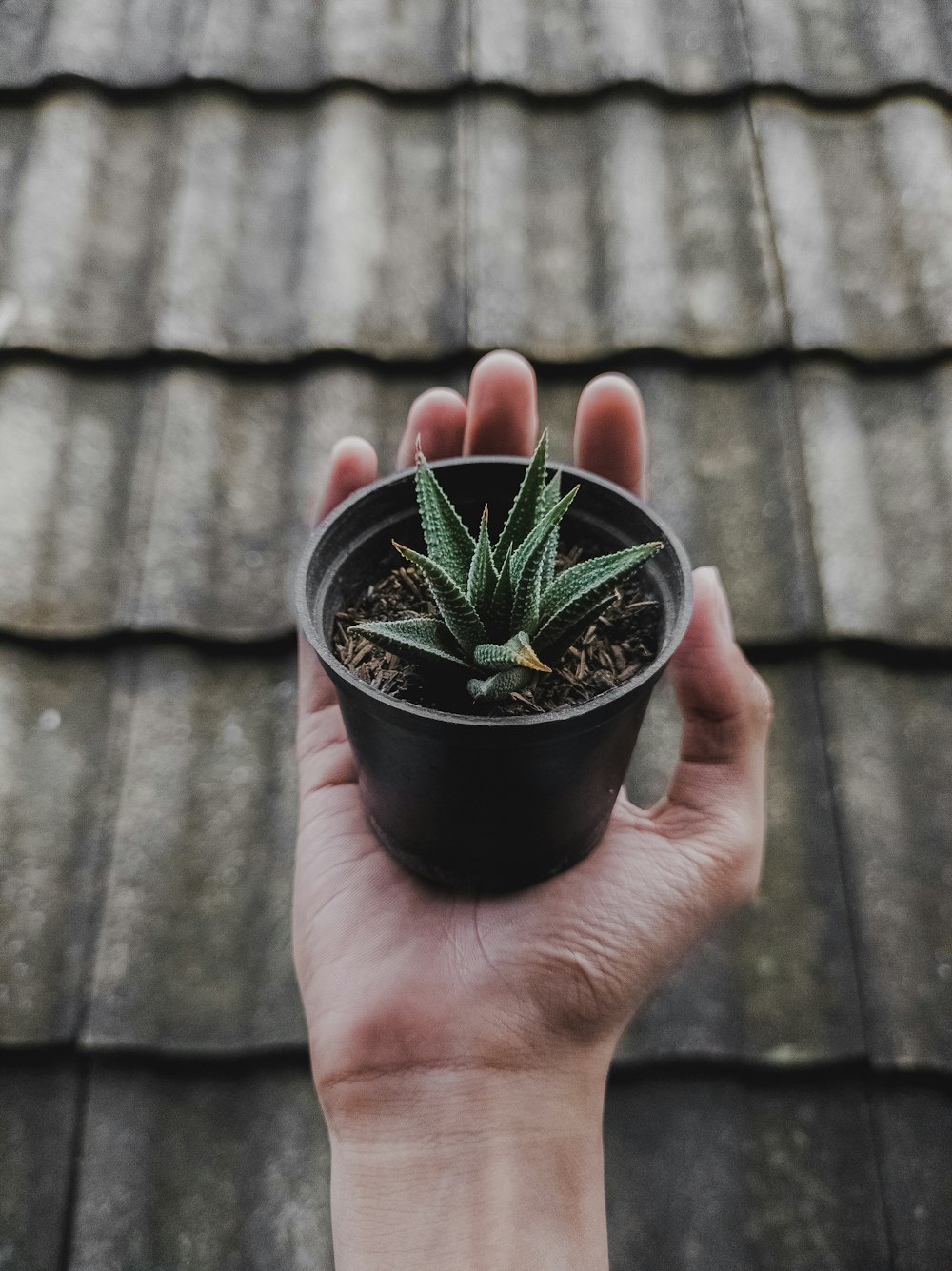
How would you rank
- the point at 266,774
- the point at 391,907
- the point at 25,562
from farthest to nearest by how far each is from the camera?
the point at 25,562
the point at 266,774
the point at 391,907

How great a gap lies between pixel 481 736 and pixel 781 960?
58 cm

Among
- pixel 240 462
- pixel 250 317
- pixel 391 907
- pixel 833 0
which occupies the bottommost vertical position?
pixel 391 907

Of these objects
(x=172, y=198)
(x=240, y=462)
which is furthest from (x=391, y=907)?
(x=172, y=198)

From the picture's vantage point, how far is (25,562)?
4.21ft

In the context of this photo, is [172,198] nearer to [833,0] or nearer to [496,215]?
[496,215]

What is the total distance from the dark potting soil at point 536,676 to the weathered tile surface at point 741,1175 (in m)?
0.49

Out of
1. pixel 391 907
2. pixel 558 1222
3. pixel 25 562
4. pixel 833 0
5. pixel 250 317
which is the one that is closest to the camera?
pixel 558 1222

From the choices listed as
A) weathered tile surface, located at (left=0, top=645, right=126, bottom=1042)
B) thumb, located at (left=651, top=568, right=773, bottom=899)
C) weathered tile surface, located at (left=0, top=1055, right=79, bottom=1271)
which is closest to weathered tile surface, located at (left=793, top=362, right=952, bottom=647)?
thumb, located at (left=651, top=568, right=773, bottom=899)

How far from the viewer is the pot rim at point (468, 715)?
73 cm

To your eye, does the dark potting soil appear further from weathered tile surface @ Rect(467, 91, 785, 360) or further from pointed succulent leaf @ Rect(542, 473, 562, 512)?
weathered tile surface @ Rect(467, 91, 785, 360)

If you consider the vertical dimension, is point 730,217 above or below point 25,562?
above

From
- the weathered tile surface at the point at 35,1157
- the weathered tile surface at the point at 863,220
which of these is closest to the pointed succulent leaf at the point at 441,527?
the weathered tile surface at the point at 35,1157

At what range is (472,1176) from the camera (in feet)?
3.01

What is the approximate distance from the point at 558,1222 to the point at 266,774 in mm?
601
